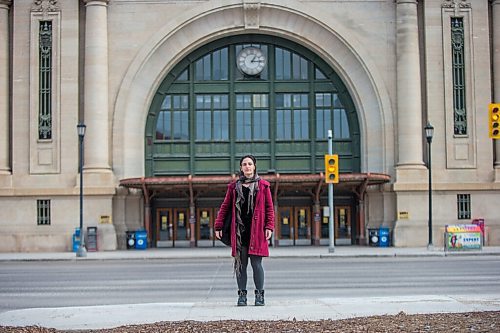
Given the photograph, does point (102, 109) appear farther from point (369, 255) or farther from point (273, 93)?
point (369, 255)

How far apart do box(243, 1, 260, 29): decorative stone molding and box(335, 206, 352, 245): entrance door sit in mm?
10588

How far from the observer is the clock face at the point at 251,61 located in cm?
4084

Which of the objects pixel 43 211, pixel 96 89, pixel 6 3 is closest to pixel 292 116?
pixel 96 89

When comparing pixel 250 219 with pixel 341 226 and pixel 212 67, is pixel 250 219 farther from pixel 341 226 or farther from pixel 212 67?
pixel 341 226

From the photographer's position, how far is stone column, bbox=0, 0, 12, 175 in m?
38.8

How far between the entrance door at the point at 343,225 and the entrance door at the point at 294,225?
5.16 ft

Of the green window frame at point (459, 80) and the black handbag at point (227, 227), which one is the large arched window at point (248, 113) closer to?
the green window frame at point (459, 80)

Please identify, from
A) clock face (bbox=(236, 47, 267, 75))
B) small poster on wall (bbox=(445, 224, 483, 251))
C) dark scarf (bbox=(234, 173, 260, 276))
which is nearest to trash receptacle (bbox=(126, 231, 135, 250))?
clock face (bbox=(236, 47, 267, 75))

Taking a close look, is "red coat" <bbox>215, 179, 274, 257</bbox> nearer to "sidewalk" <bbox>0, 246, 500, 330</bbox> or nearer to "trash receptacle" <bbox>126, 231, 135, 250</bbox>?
"sidewalk" <bbox>0, 246, 500, 330</bbox>

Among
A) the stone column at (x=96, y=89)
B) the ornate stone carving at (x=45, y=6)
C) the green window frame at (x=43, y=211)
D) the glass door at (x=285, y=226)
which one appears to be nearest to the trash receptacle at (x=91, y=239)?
the green window frame at (x=43, y=211)

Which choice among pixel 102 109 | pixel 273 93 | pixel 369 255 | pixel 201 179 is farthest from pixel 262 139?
pixel 369 255

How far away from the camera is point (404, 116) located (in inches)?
1537

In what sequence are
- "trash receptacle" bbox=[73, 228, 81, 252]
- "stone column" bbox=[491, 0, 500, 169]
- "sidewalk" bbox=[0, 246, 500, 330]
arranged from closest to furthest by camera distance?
"sidewalk" bbox=[0, 246, 500, 330], "trash receptacle" bbox=[73, 228, 81, 252], "stone column" bbox=[491, 0, 500, 169]

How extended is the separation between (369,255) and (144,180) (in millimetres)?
11701
